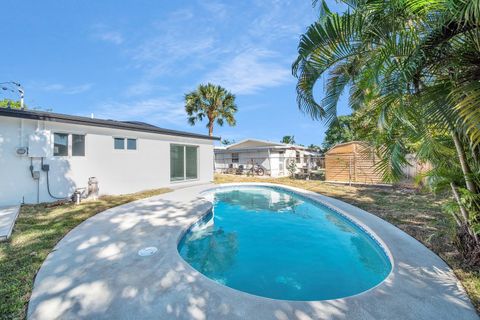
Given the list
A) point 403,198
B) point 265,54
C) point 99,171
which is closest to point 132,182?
point 99,171

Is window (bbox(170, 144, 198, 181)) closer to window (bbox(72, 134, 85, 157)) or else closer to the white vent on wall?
window (bbox(72, 134, 85, 157))

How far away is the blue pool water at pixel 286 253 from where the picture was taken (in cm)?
411

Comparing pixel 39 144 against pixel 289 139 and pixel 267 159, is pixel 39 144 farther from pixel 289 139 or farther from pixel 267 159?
pixel 289 139

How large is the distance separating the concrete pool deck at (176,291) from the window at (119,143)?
6.69m

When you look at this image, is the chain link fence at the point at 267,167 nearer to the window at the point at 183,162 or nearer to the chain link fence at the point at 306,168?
the chain link fence at the point at 306,168

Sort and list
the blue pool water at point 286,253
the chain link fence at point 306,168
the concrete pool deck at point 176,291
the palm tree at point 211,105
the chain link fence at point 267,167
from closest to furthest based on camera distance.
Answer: the concrete pool deck at point 176,291
the blue pool water at point 286,253
the chain link fence at point 306,168
the chain link fence at point 267,167
the palm tree at point 211,105

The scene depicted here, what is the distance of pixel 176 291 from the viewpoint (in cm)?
315

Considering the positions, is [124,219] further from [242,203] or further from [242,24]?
[242,24]

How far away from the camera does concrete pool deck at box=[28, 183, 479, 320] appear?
8.82 feet

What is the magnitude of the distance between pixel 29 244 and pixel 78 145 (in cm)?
600

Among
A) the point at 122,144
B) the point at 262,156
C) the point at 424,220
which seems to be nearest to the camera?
the point at 424,220

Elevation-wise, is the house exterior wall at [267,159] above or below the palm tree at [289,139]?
below

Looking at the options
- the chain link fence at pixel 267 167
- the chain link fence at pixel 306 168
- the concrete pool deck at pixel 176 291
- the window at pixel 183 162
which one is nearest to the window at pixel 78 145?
the window at pixel 183 162

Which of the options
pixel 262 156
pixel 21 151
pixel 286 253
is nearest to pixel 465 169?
pixel 286 253
